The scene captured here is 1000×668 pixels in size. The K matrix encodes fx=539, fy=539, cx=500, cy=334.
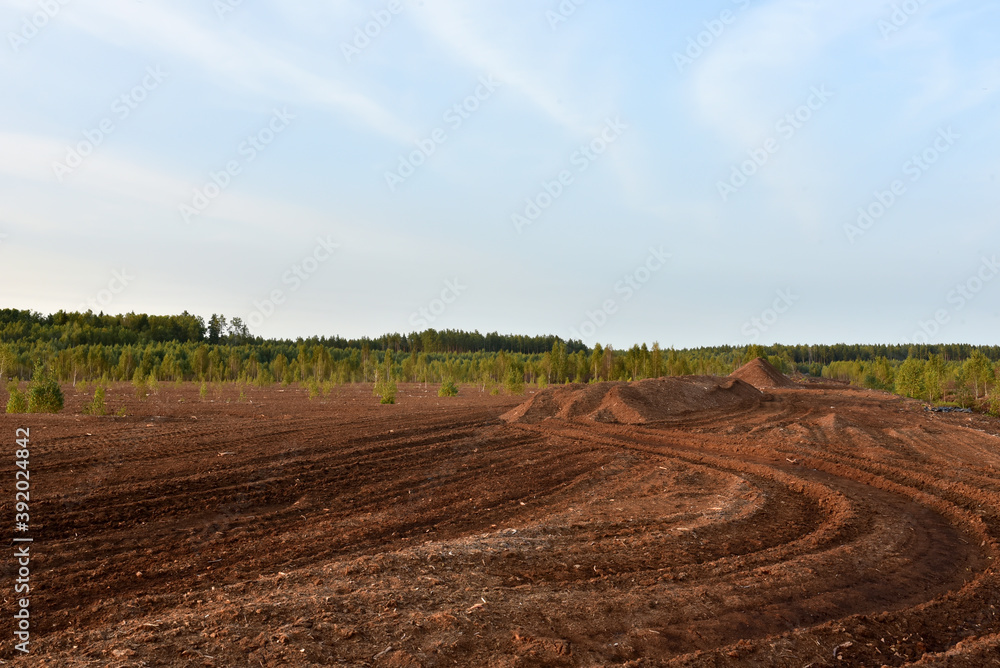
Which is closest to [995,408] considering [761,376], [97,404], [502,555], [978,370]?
[761,376]

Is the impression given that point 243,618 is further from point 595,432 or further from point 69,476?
point 595,432

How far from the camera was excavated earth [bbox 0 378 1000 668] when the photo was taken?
16.1ft

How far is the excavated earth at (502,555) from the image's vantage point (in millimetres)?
4910

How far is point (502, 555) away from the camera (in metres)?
7.23

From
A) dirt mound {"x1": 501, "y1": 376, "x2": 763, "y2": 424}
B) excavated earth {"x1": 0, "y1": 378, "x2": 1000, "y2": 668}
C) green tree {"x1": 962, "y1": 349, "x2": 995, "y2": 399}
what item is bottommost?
excavated earth {"x1": 0, "y1": 378, "x2": 1000, "y2": 668}

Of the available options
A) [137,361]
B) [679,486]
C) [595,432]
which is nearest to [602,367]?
[595,432]

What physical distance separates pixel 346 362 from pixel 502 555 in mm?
81802

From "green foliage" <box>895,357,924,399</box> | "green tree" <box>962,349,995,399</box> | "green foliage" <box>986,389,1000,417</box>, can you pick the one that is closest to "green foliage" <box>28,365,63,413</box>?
"green foliage" <box>986,389,1000,417</box>

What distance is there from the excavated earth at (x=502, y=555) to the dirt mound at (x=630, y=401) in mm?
8341

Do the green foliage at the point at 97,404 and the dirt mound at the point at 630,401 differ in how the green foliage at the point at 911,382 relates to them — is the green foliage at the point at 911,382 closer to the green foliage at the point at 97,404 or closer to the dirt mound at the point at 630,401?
the dirt mound at the point at 630,401

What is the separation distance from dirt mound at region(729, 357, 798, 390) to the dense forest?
1115cm

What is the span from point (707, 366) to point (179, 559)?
304 ft

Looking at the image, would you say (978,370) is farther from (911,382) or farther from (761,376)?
(761,376)

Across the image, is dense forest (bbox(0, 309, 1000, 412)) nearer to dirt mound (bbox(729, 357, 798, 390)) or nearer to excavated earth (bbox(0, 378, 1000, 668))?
dirt mound (bbox(729, 357, 798, 390))
